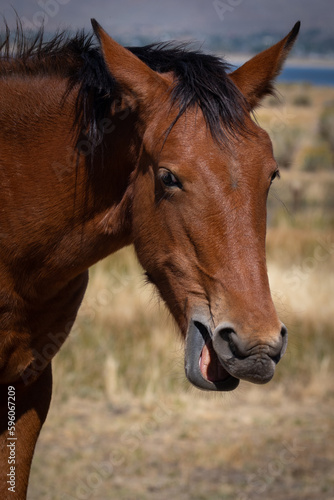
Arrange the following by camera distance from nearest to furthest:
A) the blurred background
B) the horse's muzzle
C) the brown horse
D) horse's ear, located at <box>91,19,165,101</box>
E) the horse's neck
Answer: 1. the horse's muzzle
2. the brown horse
3. horse's ear, located at <box>91,19,165,101</box>
4. the horse's neck
5. the blurred background

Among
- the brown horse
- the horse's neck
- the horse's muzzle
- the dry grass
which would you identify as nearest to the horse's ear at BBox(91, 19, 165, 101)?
the brown horse

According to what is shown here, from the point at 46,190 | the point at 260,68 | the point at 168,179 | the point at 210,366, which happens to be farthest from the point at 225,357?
the point at 260,68

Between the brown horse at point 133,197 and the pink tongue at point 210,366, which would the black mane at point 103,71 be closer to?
the brown horse at point 133,197

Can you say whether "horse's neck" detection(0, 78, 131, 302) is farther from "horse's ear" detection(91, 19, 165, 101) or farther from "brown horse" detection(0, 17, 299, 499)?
"horse's ear" detection(91, 19, 165, 101)

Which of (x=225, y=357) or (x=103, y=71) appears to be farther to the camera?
(x=103, y=71)

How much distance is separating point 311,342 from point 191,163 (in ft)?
18.3

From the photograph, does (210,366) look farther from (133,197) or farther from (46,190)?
(46,190)

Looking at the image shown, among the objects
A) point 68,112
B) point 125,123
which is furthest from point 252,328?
point 68,112

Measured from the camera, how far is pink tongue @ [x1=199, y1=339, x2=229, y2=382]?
95.4 inches

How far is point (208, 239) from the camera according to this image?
2.37 metres

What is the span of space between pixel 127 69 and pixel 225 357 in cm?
122

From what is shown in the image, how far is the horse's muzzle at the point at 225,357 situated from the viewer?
2197mm

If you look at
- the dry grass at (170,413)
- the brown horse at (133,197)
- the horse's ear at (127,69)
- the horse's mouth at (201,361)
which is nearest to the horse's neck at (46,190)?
the brown horse at (133,197)

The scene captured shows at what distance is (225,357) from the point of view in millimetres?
2256
